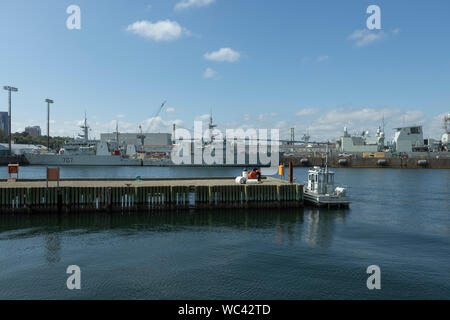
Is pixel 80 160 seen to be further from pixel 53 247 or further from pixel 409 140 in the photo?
pixel 409 140

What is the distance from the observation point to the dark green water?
47.2ft

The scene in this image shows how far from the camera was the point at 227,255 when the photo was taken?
1906 centimetres

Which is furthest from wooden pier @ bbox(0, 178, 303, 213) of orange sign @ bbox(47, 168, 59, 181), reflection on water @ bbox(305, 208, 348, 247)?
reflection on water @ bbox(305, 208, 348, 247)

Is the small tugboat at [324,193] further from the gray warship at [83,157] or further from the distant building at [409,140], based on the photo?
the distant building at [409,140]

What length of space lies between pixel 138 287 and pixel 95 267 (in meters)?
4.09

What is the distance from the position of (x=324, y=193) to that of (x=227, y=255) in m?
20.0

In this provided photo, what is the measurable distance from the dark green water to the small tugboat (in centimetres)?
215

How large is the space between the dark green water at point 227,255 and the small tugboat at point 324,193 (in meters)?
2.15

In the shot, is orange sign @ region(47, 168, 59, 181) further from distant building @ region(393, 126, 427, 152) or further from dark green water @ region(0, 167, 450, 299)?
distant building @ region(393, 126, 427, 152)

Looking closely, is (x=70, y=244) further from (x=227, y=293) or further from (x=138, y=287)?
(x=227, y=293)

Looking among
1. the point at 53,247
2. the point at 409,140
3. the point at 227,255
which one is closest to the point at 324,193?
the point at 227,255

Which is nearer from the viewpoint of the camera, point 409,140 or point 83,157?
point 83,157

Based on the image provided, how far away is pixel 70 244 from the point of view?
840 inches
